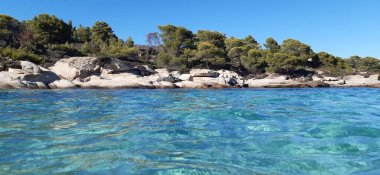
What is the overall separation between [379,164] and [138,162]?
3.30 m

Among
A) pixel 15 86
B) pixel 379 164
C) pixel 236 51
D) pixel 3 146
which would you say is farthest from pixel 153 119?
pixel 236 51

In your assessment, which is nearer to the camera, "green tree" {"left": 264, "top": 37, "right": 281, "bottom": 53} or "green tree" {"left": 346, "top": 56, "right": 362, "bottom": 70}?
"green tree" {"left": 264, "top": 37, "right": 281, "bottom": 53}

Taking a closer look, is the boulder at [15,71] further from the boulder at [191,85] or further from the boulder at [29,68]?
the boulder at [191,85]

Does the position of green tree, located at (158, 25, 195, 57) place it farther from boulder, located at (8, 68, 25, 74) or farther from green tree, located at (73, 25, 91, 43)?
boulder, located at (8, 68, 25, 74)

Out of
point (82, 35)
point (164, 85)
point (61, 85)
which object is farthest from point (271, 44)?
point (61, 85)

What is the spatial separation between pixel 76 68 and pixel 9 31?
60.4 feet

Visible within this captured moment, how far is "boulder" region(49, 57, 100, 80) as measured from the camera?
3497cm

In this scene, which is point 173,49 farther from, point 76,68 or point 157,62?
point 76,68

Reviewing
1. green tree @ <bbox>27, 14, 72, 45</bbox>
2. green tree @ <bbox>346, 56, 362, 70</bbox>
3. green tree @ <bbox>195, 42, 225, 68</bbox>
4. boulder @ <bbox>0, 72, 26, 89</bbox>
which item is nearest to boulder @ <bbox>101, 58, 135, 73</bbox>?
A: boulder @ <bbox>0, 72, 26, 89</bbox>

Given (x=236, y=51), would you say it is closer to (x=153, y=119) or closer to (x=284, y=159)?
(x=153, y=119)

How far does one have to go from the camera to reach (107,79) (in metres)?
33.5

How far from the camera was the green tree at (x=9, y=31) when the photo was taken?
45.3 m

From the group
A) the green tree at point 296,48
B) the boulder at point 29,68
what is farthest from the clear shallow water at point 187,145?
the green tree at point 296,48

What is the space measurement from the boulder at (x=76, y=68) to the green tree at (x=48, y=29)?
15855mm
